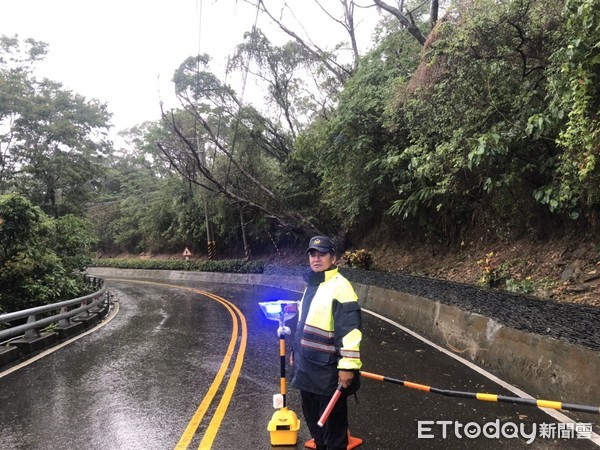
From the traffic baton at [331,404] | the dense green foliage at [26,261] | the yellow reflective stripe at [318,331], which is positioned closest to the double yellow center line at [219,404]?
the traffic baton at [331,404]

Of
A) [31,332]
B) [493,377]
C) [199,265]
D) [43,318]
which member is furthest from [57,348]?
[199,265]

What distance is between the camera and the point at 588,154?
6.58 metres

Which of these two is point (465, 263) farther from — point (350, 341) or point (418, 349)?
point (350, 341)

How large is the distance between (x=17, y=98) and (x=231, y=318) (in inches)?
829

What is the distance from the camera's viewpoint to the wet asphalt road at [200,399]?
13.9 ft

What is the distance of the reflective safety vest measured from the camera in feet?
10.5

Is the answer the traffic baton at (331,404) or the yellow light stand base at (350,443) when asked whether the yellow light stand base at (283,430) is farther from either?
the traffic baton at (331,404)

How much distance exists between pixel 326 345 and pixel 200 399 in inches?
108

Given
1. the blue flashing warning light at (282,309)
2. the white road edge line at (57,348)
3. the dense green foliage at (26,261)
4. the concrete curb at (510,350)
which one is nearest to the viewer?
the blue flashing warning light at (282,309)

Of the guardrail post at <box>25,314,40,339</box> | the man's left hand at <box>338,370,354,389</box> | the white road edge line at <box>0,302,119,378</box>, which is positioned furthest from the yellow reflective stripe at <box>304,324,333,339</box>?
the guardrail post at <box>25,314,40,339</box>

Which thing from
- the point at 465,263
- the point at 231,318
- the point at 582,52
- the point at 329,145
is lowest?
the point at 231,318

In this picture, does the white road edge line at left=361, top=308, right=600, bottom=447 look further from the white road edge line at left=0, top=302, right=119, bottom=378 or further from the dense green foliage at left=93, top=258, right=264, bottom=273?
the dense green foliage at left=93, top=258, right=264, bottom=273

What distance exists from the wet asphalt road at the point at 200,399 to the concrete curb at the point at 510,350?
373mm

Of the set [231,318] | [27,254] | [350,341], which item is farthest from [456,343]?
[27,254]
